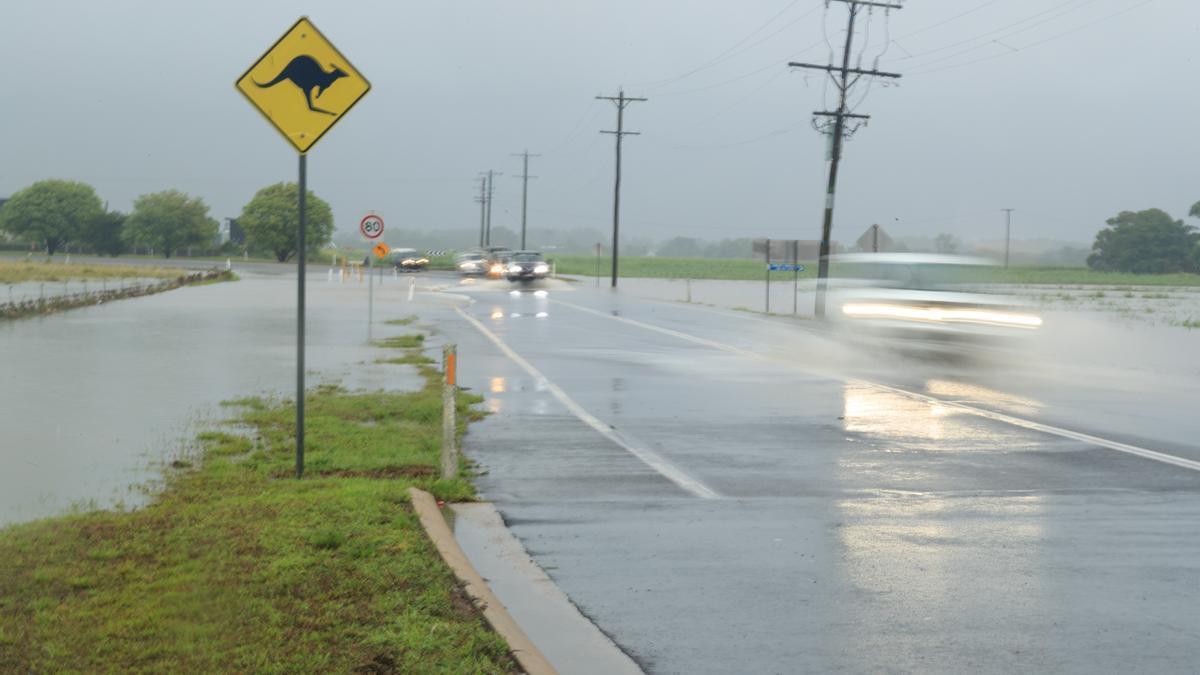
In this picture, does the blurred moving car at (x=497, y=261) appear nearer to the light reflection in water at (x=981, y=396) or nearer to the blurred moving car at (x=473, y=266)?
the blurred moving car at (x=473, y=266)

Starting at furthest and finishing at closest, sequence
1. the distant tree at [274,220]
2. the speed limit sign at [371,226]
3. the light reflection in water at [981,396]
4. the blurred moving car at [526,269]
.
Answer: the distant tree at [274,220] < the blurred moving car at [526,269] < the speed limit sign at [371,226] < the light reflection in water at [981,396]

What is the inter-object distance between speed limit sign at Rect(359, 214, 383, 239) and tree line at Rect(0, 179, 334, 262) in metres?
105

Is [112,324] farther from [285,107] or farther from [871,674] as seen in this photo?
[871,674]

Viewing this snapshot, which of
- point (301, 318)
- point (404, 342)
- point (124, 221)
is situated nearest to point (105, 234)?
point (124, 221)

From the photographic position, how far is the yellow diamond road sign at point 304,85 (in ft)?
28.8

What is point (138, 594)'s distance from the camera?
5719mm

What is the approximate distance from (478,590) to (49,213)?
14826 centimetres

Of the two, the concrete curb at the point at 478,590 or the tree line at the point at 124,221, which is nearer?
the concrete curb at the point at 478,590

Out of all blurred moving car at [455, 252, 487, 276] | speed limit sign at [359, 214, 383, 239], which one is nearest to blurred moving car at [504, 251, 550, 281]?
blurred moving car at [455, 252, 487, 276]

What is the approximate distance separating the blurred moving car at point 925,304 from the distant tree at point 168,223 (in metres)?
123

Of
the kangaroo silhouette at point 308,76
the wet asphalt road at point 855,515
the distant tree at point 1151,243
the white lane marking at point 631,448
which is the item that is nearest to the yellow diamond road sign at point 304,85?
the kangaroo silhouette at point 308,76

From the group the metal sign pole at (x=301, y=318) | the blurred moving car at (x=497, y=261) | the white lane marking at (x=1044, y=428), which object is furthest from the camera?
the blurred moving car at (x=497, y=261)

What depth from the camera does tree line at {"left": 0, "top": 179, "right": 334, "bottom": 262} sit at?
139 metres

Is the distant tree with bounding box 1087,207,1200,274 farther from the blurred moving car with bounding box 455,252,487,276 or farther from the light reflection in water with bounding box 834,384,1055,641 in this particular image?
the light reflection in water with bounding box 834,384,1055,641
